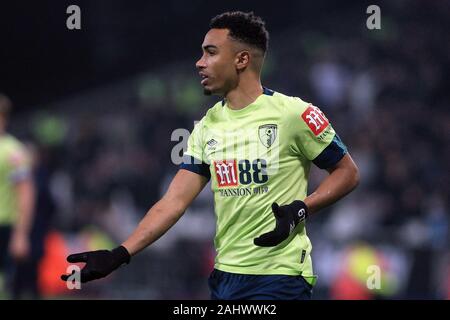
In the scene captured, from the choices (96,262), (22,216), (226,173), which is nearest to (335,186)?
(226,173)

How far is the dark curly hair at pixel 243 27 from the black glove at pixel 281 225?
1.00 metres

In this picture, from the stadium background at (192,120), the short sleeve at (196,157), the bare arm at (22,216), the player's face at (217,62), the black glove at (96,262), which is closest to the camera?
the black glove at (96,262)

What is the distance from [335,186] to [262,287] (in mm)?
643

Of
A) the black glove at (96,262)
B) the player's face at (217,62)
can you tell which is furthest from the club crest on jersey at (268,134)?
the black glove at (96,262)

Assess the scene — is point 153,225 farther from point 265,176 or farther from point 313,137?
point 313,137

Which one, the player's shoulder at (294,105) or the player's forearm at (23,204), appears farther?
the player's forearm at (23,204)

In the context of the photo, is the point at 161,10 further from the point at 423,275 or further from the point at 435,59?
the point at 423,275

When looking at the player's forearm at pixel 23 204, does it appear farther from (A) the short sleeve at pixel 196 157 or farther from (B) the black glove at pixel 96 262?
(B) the black glove at pixel 96 262

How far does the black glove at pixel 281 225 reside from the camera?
508 centimetres

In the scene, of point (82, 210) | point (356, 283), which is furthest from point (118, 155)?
point (356, 283)

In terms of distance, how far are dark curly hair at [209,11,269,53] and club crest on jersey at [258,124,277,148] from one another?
0.49m

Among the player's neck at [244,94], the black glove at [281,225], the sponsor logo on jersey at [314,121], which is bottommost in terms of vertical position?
the black glove at [281,225]

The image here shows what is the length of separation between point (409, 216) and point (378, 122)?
2.68m

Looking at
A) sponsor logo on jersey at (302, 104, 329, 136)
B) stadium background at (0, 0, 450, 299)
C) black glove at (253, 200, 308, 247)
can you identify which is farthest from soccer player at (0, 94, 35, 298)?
black glove at (253, 200, 308, 247)
